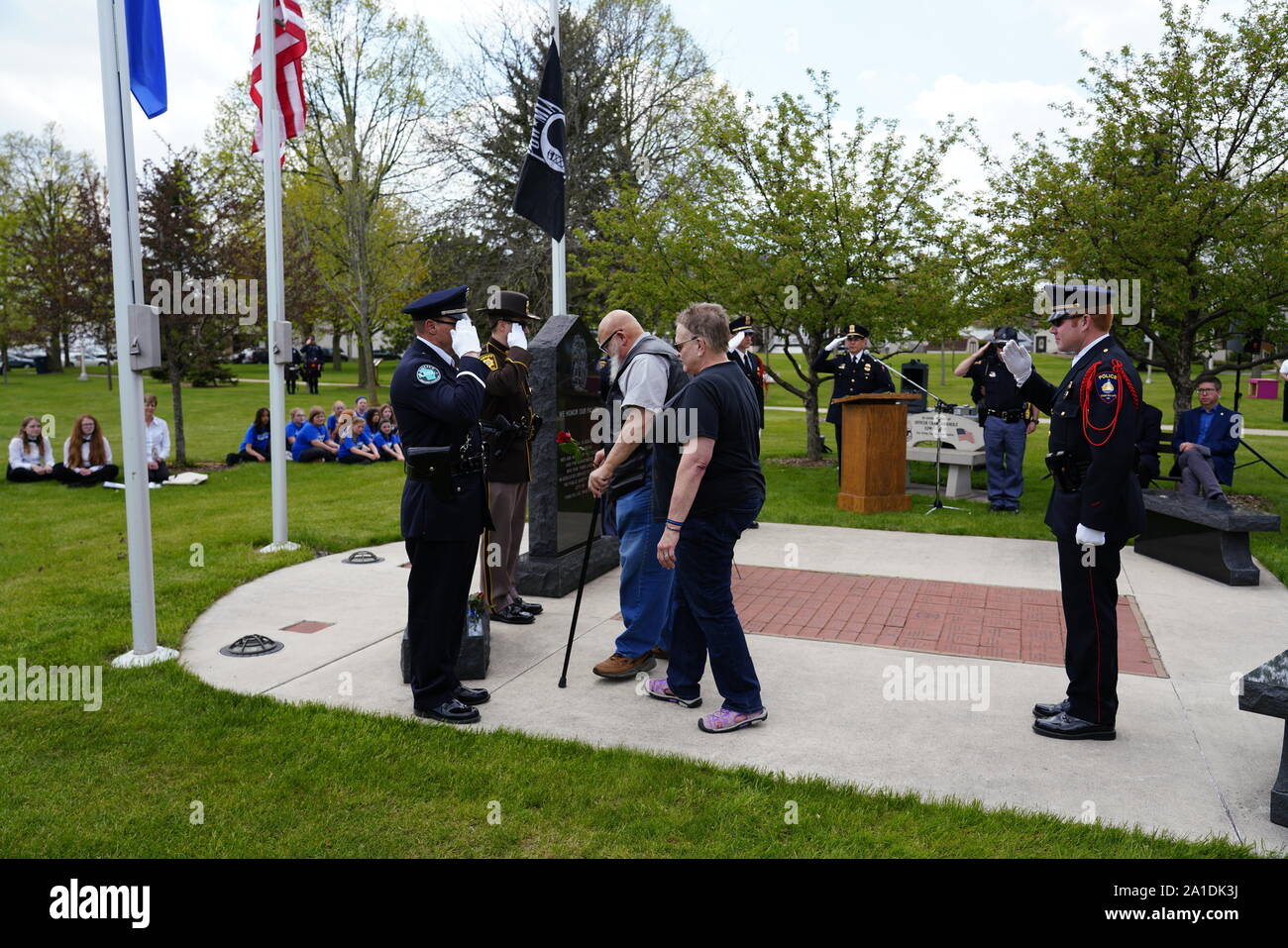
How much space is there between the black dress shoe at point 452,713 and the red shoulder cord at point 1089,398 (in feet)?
11.0

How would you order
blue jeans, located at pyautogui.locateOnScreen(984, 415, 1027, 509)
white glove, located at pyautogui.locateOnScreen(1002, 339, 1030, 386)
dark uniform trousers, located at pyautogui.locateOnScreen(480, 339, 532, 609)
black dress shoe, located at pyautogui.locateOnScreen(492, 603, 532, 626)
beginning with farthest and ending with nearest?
1. blue jeans, located at pyautogui.locateOnScreen(984, 415, 1027, 509)
2. black dress shoe, located at pyautogui.locateOnScreen(492, 603, 532, 626)
3. dark uniform trousers, located at pyautogui.locateOnScreen(480, 339, 532, 609)
4. white glove, located at pyautogui.locateOnScreen(1002, 339, 1030, 386)

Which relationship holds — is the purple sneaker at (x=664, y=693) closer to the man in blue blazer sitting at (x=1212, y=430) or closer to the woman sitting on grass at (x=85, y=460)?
the man in blue blazer sitting at (x=1212, y=430)

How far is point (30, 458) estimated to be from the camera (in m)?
13.6

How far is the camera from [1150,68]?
37.7ft

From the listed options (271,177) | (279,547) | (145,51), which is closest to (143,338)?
(145,51)

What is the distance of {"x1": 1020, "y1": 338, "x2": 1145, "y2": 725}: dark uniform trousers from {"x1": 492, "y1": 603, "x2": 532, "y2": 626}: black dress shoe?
11.7 ft

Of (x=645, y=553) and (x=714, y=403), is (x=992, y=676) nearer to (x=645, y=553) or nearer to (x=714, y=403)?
(x=645, y=553)

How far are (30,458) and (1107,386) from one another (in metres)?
14.4

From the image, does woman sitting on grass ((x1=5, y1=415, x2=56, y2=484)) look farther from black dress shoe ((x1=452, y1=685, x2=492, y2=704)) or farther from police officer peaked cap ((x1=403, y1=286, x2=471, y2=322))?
police officer peaked cap ((x1=403, y1=286, x2=471, y2=322))

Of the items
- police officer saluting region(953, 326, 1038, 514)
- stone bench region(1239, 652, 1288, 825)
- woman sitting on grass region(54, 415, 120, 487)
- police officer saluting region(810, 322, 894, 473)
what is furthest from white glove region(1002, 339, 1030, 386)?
woman sitting on grass region(54, 415, 120, 487)

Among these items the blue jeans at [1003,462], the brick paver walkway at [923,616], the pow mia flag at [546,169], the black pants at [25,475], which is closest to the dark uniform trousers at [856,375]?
the blue jeans at [1003,462]

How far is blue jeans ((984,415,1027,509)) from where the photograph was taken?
11188 mm

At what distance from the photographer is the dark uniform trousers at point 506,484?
6480 mm

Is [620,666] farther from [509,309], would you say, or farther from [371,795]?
[509,309]
